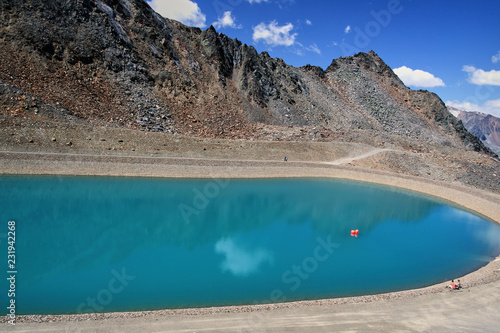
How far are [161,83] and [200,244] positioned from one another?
33479mm

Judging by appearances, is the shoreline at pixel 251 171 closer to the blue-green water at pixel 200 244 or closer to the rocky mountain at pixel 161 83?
the blue-green water at pixel 200 244

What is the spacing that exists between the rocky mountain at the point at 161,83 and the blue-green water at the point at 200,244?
1232 centimetres

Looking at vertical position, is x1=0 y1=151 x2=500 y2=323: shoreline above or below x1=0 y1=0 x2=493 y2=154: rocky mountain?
below

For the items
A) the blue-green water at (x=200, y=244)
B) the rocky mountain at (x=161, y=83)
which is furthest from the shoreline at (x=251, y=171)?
the rocky mountain at (x=161, y=83)

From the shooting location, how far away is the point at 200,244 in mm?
21281

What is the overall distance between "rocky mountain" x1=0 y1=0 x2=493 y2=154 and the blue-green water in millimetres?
12321

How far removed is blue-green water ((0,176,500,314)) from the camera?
50.5 feet

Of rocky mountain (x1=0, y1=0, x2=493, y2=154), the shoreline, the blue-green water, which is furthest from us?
rocky mountain (x1=0, y1=0, x2=493, y2=154)

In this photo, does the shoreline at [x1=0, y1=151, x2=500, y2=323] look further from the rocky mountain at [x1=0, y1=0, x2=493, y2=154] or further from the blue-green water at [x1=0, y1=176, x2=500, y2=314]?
the rocky mountain at [x1=0, y1=0, x2=493, y2=154]

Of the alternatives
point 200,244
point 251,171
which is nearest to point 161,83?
point 251,171

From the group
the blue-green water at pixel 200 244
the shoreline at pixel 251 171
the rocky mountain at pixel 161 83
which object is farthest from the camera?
the rocky mountain at pixel 161 83

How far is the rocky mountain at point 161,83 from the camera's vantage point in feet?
127

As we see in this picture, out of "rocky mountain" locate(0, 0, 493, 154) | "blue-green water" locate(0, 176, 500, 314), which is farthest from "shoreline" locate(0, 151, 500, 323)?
"rocky mountain" locate(0, 0, 493, 154)

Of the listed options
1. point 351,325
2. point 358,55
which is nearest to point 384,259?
point 351,325
